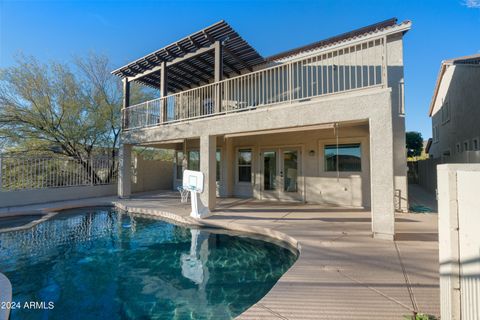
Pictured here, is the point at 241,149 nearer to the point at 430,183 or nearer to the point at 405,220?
the point at 405,220

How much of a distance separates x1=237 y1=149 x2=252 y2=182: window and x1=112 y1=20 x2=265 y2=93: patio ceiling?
384 cm

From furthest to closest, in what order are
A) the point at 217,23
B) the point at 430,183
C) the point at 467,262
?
1. the point at 430,183
2. the point at 217,23
3. the point at 467,262

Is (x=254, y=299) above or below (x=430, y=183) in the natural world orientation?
below

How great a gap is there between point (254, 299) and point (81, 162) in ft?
38.0

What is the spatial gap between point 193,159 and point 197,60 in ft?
17.4

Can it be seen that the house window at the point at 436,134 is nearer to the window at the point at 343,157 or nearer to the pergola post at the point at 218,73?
the window at the point at 343,157

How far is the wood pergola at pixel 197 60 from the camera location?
26.5 ft

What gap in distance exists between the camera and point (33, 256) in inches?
184

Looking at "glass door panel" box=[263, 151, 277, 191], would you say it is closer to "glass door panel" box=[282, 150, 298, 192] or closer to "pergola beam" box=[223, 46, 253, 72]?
"glass door panel" box=[282, 150, 298, 192]

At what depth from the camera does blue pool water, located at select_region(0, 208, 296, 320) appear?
3.03m

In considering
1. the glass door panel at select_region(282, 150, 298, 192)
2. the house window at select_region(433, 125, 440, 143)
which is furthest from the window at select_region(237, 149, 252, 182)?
the house window at select_region(433, 125, 440, 143)

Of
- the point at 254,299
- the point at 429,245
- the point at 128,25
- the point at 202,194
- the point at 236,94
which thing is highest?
the point at 128,25

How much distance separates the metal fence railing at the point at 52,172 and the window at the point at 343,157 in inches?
438

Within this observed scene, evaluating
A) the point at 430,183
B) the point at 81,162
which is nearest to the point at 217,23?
the point at 81,162
